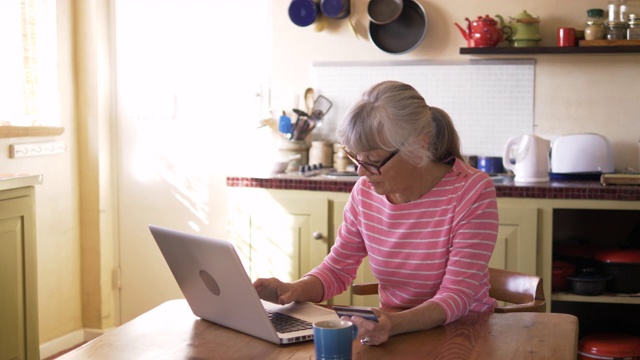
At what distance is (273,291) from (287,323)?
0.18 m

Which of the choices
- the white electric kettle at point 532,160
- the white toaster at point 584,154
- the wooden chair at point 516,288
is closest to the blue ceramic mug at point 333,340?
the wooden chair at point 516,288

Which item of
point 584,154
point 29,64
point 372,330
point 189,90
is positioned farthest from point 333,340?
point 189,90

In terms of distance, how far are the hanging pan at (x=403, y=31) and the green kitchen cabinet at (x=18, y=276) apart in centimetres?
180

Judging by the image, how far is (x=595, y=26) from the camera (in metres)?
3.76

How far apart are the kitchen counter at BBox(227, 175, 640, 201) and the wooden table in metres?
1.60

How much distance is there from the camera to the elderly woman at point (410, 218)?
1.96 metres

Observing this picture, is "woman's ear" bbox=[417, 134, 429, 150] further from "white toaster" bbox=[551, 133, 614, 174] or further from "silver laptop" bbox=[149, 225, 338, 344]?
"white toaster" bbox=[551, 133, 614, 174]

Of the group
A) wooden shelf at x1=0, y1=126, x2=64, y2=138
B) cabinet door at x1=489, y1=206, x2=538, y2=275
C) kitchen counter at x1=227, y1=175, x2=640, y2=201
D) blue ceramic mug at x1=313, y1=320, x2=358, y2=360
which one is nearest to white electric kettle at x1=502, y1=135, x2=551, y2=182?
kitchen counter at x1=227, y1=175, x2=640, y2=201

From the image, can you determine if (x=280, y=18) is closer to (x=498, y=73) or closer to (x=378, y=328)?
(x=498, y=73)

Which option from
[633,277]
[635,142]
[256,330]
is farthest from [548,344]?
[635,142]

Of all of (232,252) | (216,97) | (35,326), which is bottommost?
(35,326)

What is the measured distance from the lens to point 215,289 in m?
1.82

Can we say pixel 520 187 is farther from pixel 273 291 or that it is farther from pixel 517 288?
pixel 273 291

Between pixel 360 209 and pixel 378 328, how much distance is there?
1.73 feet
